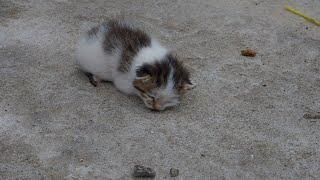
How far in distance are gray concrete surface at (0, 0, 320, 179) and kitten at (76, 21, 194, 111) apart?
0.11 meters

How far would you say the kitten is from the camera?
421 centimetres

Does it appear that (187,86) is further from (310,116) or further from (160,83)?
(310,116)

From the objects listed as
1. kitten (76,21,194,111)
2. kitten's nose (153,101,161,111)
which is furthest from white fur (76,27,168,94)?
kitten's nose (153,101,161,111)

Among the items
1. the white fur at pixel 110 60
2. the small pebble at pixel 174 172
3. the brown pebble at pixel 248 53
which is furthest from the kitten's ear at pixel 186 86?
the brown pebble at pixel 248 53

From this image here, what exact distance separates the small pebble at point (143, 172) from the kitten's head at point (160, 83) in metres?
0.75

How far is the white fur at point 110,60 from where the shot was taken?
434 cm

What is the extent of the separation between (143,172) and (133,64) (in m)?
1.09

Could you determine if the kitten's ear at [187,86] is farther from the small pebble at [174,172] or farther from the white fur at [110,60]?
the small pebble at [174,172]

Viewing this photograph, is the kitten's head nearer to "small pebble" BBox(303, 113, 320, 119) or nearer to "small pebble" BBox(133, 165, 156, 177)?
"small pebble" BBox(133, 165, 156, 177)

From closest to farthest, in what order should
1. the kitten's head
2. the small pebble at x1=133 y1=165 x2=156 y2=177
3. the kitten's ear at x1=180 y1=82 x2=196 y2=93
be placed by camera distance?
the small pebble at x1=133 y1=165 x2=156 y2=177, the kitten's head, the kitten's ear at x1=180 y1=82 x2=196 y2=93

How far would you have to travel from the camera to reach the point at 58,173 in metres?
3.55

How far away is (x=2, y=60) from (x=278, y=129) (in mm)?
2500

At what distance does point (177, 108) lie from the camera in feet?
14.3

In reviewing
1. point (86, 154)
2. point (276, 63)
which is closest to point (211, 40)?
point (276, 63)
